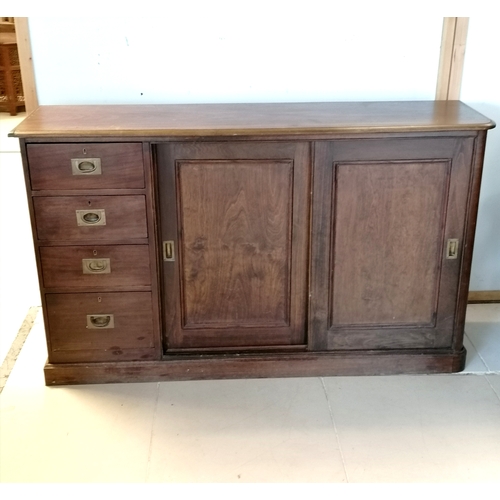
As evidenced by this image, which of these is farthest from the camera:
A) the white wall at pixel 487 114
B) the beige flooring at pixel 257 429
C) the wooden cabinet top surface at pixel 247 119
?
the white wall at pixel 487 114

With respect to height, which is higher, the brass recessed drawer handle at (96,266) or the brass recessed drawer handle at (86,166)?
the brass recessed drawer handle at (86,166)

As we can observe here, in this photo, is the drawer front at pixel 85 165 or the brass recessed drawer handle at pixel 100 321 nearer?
the drawer front at pixel 85 165

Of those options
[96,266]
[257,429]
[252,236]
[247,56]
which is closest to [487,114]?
[247,56]

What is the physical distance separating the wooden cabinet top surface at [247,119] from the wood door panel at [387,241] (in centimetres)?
14

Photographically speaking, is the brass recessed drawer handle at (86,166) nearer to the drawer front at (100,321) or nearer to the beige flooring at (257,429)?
the drawer front at (100,321)

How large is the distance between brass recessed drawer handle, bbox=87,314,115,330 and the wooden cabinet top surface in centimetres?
63

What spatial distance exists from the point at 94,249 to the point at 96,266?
0.20 ft

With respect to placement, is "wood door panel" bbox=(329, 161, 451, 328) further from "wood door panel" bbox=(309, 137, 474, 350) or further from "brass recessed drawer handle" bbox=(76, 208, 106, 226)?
"brass recessed drawer handle" bbox=(76, 208, 106, 226)

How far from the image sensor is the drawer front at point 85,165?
1.90 m

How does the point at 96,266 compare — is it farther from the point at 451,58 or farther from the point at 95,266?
the point at 451,58

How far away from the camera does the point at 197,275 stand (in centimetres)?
211

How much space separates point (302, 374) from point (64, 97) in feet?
4.52

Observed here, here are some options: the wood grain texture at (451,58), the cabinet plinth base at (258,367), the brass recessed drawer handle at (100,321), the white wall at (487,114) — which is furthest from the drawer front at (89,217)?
the white wall at (487,114)

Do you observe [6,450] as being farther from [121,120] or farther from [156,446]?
[121,120]
